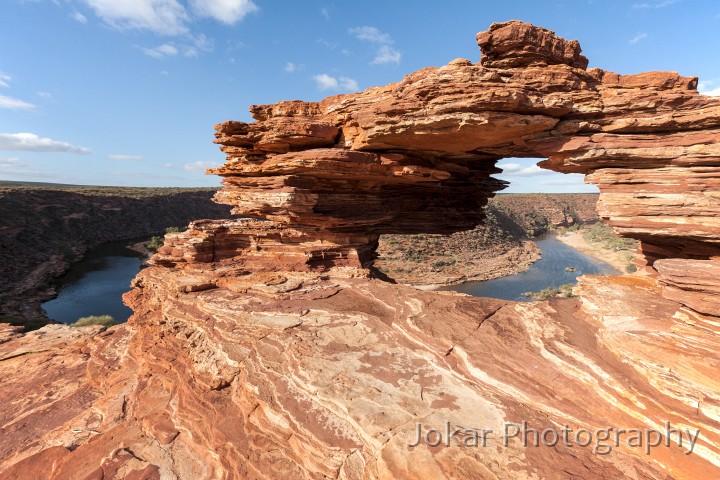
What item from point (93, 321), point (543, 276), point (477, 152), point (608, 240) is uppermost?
point (477, 152)

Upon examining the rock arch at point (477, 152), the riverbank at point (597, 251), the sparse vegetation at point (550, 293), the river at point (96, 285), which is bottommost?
the river at point (96, 285)

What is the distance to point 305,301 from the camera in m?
11.5

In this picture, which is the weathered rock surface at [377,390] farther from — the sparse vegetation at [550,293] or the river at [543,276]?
the river at [543,276]

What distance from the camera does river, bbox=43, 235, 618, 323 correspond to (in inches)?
1591

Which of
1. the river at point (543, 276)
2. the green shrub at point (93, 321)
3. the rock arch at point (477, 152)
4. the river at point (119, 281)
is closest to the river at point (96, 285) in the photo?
the river at point (119, 281)

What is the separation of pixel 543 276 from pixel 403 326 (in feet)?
175

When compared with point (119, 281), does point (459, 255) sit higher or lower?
higher

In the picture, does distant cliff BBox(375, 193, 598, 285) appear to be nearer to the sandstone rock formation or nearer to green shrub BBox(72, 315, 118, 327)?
the sandstone rock formation

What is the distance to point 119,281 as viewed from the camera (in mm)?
50844

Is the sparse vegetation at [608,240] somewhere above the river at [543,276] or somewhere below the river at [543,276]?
above

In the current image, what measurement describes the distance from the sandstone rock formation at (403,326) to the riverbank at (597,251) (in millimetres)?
55519

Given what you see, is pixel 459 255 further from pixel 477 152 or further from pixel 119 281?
pixel 119 281

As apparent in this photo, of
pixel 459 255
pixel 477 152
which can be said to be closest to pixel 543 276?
pixel 459 255

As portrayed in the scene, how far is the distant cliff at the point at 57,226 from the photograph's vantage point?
4303cm
